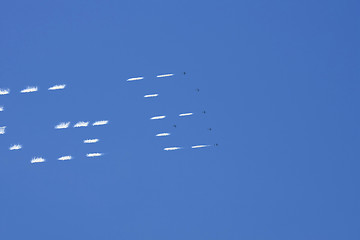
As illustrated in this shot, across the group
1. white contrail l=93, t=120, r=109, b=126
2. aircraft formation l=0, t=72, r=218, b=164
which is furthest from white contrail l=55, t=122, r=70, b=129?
white contrail l=93, t=120, r=109, b=126

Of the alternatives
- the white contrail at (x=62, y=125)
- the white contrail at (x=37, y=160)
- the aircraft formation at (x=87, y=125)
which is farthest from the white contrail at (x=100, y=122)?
the white contrail at (x=37, y=160)

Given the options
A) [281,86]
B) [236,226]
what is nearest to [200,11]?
[281,86]

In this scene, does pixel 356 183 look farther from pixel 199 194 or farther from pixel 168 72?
pixel 168 72

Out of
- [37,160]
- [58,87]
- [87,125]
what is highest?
[58,87]

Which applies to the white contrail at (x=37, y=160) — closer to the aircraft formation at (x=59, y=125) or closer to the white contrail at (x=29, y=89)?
the aircraft formation at (x=59, y=125)

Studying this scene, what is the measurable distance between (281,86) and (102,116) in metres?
0.82

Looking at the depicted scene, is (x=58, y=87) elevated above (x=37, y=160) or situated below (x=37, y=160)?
above

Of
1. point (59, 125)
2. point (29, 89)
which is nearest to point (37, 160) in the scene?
point (59, 125)

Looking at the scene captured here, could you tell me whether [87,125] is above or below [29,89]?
below

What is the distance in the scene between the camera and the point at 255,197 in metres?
2.31

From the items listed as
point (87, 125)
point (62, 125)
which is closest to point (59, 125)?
point (62, 125)

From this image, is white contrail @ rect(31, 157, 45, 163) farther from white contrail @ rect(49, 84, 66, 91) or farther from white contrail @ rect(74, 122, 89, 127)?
white contrail @ rect(49, 84, 66, 91)

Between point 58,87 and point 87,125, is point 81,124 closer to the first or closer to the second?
point 87,125

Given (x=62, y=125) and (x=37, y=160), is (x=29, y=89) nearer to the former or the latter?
(x=62, y=125)
